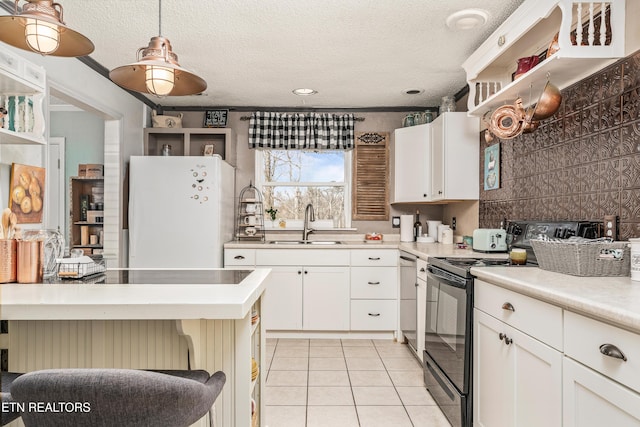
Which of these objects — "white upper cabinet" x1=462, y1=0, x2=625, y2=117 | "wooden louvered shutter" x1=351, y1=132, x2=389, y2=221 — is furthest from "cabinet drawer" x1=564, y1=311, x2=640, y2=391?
→ "wooden louvered shutter" x1=351, y1=132, x2=389, y2=221

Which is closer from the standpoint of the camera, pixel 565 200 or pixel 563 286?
pixel 563 286

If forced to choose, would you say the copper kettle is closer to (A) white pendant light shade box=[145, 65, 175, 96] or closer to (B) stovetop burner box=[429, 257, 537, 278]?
(B) stovetop burner box=[429, 257, 537, 278]

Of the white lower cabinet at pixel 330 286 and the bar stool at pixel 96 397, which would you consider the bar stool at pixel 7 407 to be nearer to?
the bar stool at pixel 96 397

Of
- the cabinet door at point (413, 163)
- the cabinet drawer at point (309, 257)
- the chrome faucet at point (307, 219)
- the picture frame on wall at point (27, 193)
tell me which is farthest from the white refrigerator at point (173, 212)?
the cabinet door at point (413, 163)

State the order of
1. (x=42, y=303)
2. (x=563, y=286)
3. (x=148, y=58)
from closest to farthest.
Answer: (x=42, y=303)
(x=563, y=286)
(x=148, y=58)

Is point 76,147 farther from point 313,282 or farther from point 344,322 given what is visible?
point 344,322

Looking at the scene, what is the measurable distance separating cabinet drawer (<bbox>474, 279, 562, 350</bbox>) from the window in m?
2.71

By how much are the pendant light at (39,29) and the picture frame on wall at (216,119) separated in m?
2.99

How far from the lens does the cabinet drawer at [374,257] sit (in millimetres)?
3957

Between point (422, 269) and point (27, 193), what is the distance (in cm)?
270

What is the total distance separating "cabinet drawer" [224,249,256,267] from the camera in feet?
13.0

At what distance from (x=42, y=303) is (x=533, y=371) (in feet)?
5.57

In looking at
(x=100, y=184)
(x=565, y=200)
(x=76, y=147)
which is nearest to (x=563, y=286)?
(x=565, y=200)

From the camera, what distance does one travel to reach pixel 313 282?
3.96m
